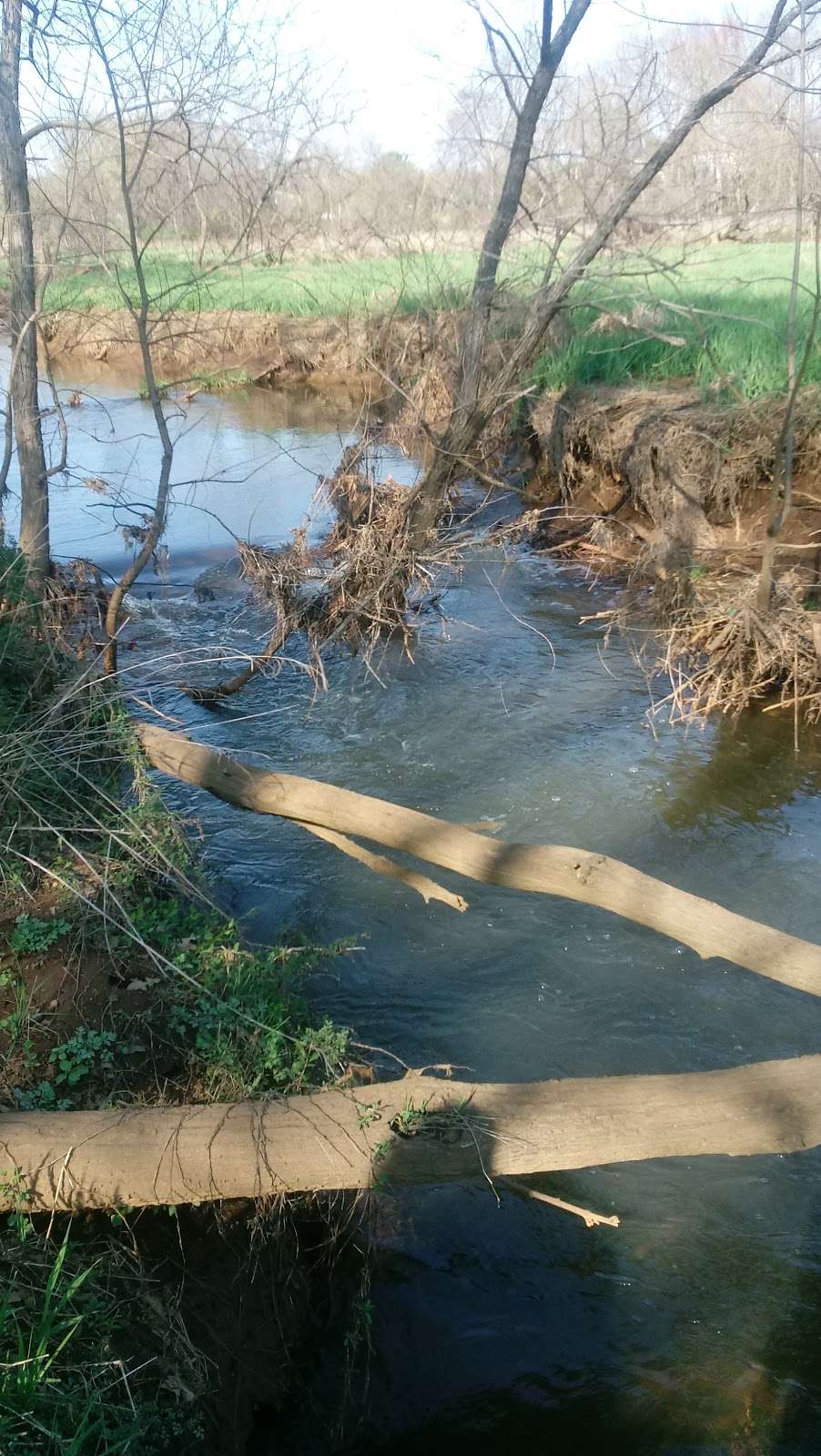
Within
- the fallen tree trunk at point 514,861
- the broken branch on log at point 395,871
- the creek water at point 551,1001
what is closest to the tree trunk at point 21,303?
the creek water at point 551,1001

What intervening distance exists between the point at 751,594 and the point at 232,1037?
15.5 feet

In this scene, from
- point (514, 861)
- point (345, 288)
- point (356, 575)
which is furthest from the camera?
point (345, 288)

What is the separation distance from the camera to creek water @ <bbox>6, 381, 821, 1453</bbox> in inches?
118

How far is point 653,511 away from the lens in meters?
9.65

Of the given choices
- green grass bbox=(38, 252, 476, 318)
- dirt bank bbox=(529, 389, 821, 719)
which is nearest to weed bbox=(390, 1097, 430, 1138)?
dirt bank bbox=(529, 389, 821, 719)

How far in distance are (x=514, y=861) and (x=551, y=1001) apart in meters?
0.95

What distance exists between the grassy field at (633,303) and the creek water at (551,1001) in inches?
102

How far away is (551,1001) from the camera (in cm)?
452

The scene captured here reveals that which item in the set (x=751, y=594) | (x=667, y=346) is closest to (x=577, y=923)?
(x=751, y=594)

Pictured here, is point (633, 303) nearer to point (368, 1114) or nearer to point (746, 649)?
point (746, 649)

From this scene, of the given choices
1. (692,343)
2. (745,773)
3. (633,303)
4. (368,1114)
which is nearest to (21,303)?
(633,303)

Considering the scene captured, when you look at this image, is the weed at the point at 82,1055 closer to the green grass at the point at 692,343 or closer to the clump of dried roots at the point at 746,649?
the clump of dried roots at the point at 746,649

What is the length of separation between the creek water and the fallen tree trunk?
462 mm

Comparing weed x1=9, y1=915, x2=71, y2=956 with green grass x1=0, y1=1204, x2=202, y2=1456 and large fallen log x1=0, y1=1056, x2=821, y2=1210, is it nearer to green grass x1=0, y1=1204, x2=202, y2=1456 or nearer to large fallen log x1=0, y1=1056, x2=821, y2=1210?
large fallen log x1=0, y1=1056, x2=821, y2=1210
